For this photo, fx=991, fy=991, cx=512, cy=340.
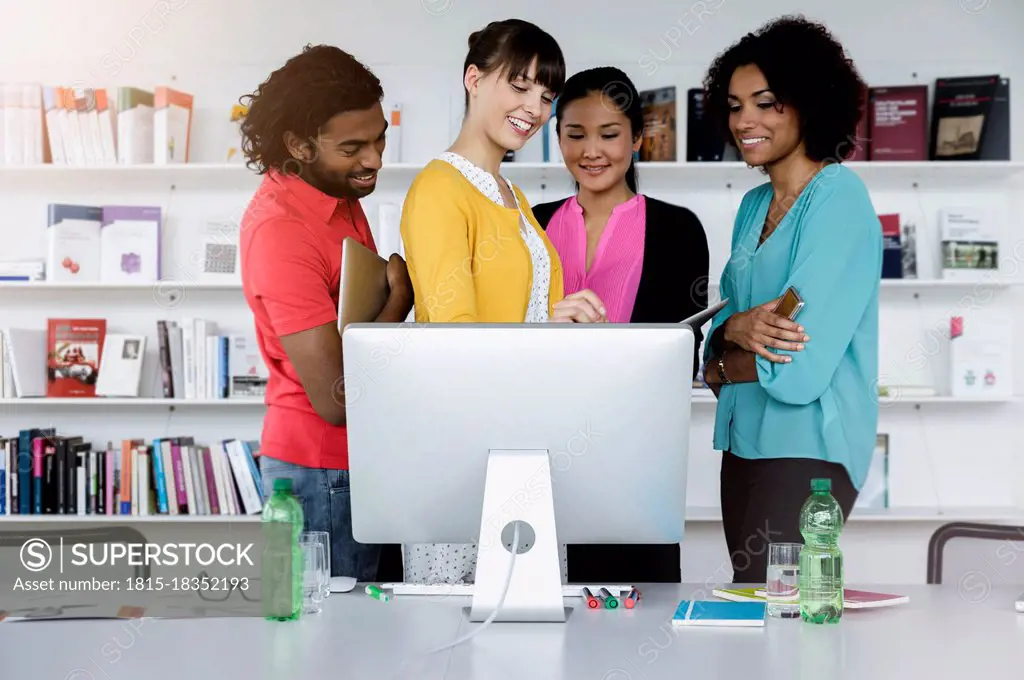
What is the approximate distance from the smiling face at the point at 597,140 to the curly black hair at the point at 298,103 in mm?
559

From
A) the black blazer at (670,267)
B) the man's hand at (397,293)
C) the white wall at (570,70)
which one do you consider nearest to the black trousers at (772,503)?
the black blazer at (670,267)

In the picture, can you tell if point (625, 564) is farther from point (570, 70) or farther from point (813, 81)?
point (570, 70)

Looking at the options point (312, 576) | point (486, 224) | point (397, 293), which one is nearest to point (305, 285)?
point (397, 293)

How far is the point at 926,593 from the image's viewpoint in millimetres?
1663

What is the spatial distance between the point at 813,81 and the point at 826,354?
0.67 metres

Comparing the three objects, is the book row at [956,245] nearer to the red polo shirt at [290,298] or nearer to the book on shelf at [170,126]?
the red polo shirt at [290,298]

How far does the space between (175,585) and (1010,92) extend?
3730 millimetres

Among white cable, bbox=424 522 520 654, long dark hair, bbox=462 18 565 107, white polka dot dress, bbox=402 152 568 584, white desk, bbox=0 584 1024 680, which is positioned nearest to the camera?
white desk, bbox=0 584 1024 680

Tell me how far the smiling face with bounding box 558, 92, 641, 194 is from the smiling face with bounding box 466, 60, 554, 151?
1.90 feet

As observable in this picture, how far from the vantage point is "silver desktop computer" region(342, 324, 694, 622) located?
4.57 ft

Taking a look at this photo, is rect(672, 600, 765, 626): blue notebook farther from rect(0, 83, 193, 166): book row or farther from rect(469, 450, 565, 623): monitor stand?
rect(0, 83, 193, 166): book row

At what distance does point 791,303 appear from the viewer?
79.7 inches

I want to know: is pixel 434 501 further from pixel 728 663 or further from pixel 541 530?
pixel 728 663

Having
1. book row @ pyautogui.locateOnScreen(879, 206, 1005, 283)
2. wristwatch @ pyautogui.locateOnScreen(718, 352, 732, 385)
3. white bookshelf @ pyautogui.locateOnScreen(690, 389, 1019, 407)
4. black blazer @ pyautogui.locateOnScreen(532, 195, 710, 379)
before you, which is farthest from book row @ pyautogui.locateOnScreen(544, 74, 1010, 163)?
wristwatch @ pyautogui.locateOnScreen(718, 352, 732, 385)
